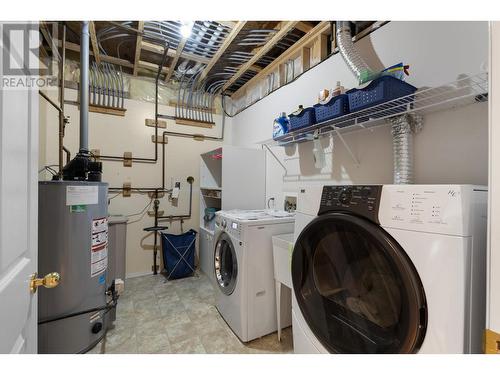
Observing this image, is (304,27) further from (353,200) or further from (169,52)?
(353,200)

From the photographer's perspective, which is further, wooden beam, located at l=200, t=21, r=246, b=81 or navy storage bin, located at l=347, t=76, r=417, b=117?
wooden beam, located at l=200, t=21, r=246, b=81

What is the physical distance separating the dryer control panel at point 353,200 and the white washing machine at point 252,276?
69cm

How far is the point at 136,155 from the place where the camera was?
2.92m

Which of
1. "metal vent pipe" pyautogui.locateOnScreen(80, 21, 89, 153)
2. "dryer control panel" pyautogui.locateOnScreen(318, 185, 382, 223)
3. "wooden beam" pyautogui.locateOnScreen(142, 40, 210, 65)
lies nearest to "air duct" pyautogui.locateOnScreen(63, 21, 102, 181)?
"metal vent pipe" pyautogui.locateOnScreen(80, 21, 89, 153)

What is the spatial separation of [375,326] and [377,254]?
308 millimetres

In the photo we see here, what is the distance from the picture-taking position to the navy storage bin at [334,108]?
54.1 inches

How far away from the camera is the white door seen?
52 cm

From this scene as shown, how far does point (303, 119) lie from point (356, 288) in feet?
3.92

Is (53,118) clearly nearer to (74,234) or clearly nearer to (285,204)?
(74,234)

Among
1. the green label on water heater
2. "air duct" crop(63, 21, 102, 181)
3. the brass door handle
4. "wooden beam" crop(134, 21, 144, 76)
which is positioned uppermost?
"wooden beam" crop(134, 21, 144, 76)

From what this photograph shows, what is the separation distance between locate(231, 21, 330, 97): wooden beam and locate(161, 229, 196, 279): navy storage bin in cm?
229

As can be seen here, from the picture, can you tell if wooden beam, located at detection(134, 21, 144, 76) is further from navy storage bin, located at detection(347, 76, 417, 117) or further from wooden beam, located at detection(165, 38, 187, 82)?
navy storage bin, located at detection(347, 76, 417, 117)

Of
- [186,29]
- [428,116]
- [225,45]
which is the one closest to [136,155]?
[186,29]
